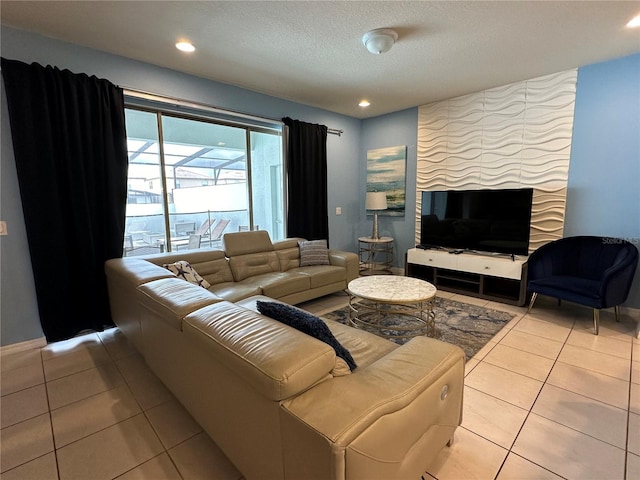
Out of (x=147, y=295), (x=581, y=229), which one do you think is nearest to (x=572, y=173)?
(x=581, y=229)

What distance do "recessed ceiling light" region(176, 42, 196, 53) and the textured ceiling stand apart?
0.05 m

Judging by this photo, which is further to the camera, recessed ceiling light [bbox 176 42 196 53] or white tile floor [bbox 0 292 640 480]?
recessed ceiling light [bbox 176 42 196 53]

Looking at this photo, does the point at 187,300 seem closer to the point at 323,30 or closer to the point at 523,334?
the point at 323,30

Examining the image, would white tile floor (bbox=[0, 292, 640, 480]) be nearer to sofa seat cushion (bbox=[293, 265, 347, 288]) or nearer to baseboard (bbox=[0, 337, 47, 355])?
baseboard (bbox=[0, 337, 47, 355])

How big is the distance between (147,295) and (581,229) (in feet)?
14.0

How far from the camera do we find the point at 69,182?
8.71 feet

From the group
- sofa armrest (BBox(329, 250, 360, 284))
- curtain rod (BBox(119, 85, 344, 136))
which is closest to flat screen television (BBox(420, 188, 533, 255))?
sofa armrest (BBox(329, 250, 360, 284))

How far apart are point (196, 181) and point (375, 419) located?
11.9 ft

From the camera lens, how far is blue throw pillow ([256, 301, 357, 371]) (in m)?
1.28

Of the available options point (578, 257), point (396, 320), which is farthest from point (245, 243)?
point (578, 257)

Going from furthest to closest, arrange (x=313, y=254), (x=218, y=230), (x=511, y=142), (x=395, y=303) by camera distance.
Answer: (x=218, y=230), (x=313, y=254), (x=511, y=142), (x=395, y=303)

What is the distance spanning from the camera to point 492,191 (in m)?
3.72

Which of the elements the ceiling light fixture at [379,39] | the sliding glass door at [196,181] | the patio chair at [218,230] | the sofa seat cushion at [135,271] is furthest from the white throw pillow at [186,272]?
the ceiling light fixture at [379,39]

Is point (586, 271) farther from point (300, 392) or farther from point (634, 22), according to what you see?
point (300, 392)
